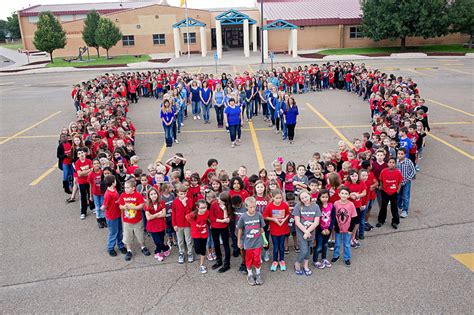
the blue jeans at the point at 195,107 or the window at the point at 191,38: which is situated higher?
the window at the point at 191,38

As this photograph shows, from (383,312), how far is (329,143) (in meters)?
7.91

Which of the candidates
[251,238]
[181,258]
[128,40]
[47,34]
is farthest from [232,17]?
[251,238]

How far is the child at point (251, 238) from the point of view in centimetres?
569

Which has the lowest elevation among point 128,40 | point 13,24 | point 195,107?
point 195,107

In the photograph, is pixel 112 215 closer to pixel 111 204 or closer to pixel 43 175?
pixel 111 204

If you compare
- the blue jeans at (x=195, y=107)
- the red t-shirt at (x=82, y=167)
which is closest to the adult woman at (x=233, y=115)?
the blue jeans at (x=195, y=107)

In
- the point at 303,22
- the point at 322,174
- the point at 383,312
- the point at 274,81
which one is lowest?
the point at 383,312

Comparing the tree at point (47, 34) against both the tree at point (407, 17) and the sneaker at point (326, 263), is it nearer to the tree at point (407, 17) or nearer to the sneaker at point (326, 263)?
the tree at point (407, 17)

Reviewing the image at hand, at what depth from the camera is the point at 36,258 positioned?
6.59 metres

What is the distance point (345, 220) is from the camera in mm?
5988

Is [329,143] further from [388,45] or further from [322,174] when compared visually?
[388,45]

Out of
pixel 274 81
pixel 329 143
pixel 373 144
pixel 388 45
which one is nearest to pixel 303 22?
pixel 388 45

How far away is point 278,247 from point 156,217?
6.72 ft

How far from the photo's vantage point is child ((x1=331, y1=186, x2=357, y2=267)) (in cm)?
599
